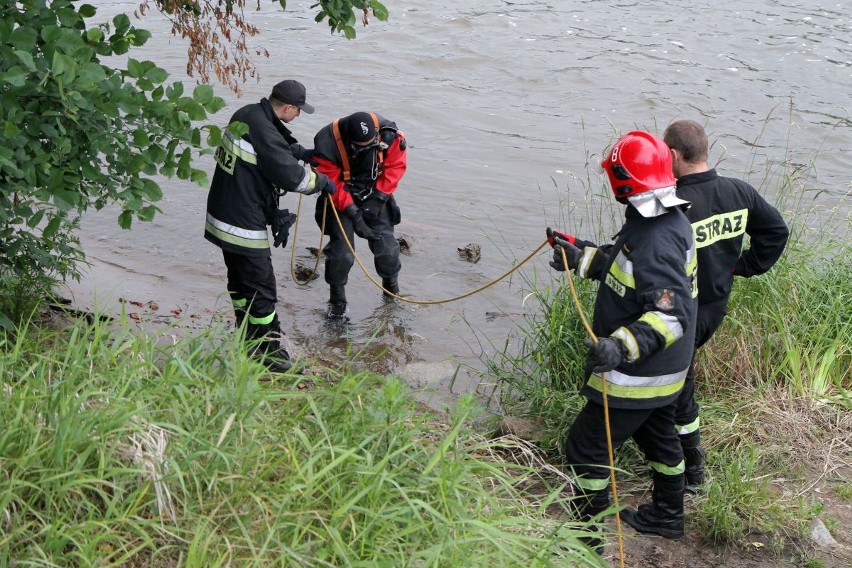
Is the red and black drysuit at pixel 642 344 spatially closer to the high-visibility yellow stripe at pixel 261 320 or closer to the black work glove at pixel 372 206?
the high-visibility yellow stripe at pixel 261 320

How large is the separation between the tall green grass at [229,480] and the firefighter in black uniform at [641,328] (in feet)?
2.24

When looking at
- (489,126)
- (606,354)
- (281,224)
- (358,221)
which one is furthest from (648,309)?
(489,126)

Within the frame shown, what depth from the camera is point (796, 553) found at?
4.23m

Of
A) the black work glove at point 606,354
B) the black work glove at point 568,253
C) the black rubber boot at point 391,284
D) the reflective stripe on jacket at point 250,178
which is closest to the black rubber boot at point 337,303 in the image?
the black rubber boot at point 391,284

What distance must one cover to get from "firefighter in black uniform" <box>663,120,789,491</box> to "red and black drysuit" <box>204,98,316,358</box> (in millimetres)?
2411

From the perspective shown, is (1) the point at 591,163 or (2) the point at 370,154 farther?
(1) the point at 591,163

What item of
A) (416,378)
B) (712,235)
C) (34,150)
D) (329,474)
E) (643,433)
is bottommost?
(416,378)

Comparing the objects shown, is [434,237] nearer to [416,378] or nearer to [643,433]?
[416,378]

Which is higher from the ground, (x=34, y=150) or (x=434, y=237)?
(x=34, y=150)

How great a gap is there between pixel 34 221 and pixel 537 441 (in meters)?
2.72

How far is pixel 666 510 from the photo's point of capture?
441 centimetres

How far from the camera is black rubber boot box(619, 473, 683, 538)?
4.37m

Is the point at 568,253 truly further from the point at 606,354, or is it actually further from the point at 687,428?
the point at 687,428

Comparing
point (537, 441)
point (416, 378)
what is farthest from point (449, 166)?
point (537, 441)
